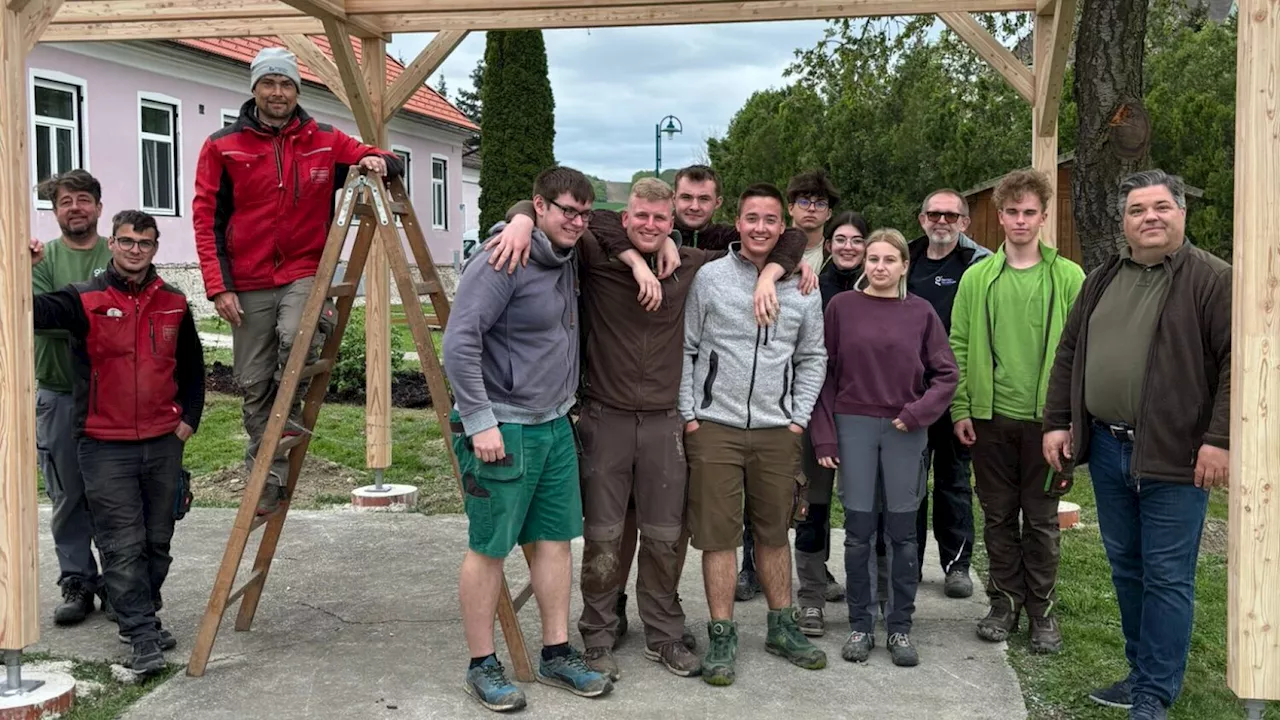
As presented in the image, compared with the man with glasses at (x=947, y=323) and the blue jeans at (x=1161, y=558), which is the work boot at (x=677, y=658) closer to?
the man with glasses at (x=947, y=323)

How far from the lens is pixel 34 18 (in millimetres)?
3818

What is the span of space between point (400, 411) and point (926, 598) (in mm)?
6278

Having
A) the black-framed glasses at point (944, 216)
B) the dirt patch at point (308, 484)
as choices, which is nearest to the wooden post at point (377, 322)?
the dirt patch at point (308, 484)

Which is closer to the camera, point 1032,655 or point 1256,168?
point 1256,168

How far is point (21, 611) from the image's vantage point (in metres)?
3.78

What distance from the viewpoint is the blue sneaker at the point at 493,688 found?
3984mm

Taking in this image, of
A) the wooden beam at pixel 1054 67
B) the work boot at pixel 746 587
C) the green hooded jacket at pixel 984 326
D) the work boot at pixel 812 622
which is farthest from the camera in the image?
the wooden beam at pixel 1054 67

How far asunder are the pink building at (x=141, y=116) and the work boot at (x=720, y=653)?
36.7 ft

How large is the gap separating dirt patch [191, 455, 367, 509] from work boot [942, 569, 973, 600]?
4011mm

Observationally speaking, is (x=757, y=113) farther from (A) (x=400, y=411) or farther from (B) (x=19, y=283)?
(B) (x=19, y=283)

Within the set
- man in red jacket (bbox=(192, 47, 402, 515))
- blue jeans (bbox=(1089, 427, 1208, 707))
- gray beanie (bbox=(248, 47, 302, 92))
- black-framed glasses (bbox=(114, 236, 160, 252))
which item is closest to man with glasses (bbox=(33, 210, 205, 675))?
black-framed glasses (bbox=(114, 236, 160, 252))

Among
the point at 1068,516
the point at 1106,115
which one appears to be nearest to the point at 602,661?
the point at 1068,516

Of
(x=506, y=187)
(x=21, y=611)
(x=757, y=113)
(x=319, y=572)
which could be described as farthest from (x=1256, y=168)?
(x=757, y=113)

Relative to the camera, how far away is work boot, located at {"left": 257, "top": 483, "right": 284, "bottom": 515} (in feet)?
15.5
